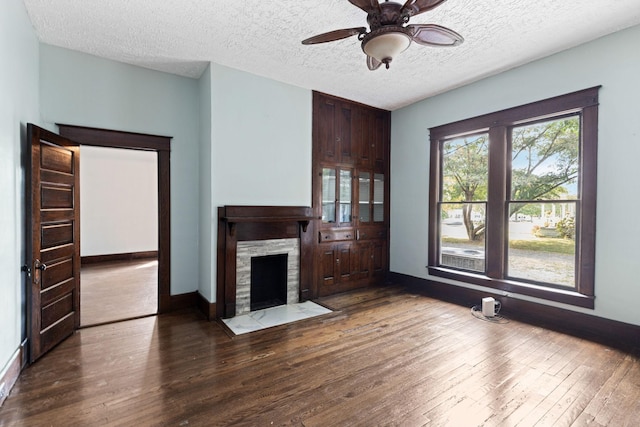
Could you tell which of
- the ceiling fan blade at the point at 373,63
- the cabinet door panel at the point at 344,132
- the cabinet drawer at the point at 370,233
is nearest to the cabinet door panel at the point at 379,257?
the cabinet drawer at the point at 370,233

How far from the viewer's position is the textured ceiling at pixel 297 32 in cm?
262

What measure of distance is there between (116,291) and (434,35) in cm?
542

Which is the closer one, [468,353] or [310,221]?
[468,353]

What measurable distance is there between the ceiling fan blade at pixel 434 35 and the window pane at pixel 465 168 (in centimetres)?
216

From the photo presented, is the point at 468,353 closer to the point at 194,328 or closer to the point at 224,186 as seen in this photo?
the point at 194,328

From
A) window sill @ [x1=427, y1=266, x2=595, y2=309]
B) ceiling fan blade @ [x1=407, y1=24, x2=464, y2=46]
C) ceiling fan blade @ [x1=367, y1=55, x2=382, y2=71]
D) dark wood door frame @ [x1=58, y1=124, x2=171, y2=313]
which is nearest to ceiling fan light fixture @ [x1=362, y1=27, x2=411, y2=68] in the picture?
ceiling fan blade @ [x1=407, y1=24, x2=464, y2=46]

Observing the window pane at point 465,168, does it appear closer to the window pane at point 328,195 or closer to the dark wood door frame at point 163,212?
the window pane at point 328,195

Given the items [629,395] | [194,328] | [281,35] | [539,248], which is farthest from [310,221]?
[629,395]

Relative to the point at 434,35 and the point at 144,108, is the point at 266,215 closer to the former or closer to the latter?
the point at 144,108

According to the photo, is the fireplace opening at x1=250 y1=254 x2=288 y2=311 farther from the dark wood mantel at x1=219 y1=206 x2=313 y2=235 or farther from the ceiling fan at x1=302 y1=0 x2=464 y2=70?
the ceiling fan at x1=302 y1=0 x2=464 y2=70

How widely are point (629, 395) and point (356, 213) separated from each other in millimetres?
3502

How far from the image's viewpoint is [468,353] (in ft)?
9.21

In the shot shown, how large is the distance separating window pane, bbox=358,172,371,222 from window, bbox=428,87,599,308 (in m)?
1.03

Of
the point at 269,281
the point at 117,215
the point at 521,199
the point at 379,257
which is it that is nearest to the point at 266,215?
the point at 269,281
